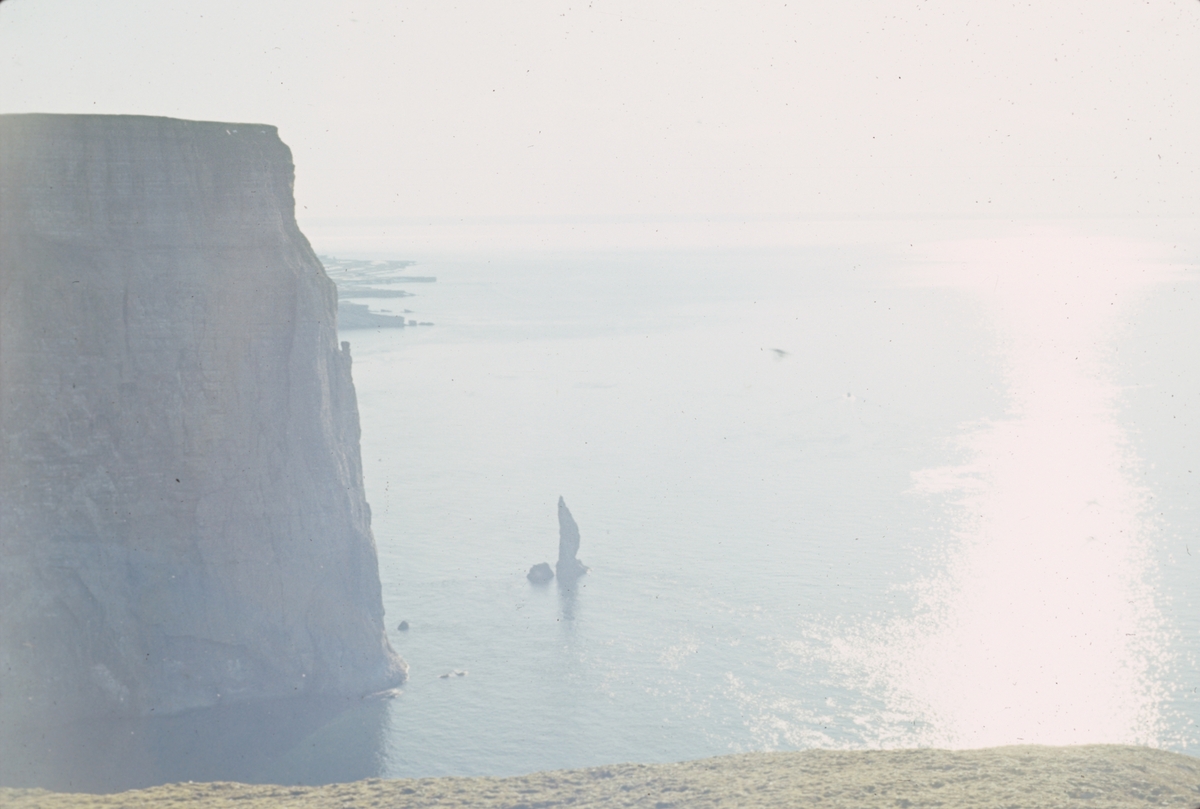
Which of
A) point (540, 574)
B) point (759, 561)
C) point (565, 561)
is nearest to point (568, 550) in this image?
point (565, 561)

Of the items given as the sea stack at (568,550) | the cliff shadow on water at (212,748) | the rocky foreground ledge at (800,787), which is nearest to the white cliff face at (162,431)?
the cliff shadow on water at (212,748)

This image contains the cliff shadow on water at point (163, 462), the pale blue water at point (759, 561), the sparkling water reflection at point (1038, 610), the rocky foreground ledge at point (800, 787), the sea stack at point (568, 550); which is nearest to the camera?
the rocky foreground ledge at point (800, 787)

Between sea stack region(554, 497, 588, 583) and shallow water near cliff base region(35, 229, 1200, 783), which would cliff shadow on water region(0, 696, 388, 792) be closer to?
shallow water near cliff base region(35, 229, 1200, 783)

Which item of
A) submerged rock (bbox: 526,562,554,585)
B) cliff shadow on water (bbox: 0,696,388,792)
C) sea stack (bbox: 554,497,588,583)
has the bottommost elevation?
cliff shadow on water (bbox: 0,696,388,792)

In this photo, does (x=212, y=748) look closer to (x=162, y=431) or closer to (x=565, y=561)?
(x=162, y=431)

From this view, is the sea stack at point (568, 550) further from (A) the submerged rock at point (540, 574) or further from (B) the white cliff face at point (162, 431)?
(B) the white cliff face at point (162, 431)

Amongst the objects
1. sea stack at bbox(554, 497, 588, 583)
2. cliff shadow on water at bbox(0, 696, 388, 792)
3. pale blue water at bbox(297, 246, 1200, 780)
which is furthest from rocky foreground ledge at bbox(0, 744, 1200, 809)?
sea stack at bbox(554, 497, 588, 583)
